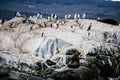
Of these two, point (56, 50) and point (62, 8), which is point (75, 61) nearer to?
point (56, 50)

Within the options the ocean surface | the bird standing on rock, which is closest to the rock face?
the bird standing on rock

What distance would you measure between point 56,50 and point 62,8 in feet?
13.2

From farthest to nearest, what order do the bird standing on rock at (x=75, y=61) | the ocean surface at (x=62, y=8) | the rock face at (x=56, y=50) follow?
the ocean surface at (x=62, y=8) < the bird standing on rock at (x=75, y=61) < the rock face at (x=56, y=50)

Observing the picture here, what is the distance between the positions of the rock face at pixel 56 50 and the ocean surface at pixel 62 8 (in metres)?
0.85

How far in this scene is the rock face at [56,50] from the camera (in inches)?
459

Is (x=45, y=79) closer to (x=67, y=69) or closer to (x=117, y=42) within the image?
(x=67, y=69)

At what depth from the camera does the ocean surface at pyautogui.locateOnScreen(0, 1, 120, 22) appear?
14.7 metres

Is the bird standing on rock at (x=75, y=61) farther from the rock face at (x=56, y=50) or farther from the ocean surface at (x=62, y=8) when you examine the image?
the ocean surface at (x=62, y=8)

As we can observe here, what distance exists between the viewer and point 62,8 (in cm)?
1638

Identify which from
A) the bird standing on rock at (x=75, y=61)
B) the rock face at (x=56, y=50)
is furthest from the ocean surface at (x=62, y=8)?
the bird standing on rock at (x=75, y=61)

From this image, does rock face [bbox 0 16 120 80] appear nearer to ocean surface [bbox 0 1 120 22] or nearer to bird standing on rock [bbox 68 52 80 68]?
bird standing on rock [bbox 68 52 80 68]

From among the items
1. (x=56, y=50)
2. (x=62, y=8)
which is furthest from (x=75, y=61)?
(x=62, y=8)

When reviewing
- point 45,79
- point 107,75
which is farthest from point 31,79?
point 107,75

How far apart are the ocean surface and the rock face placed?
2.78 feet
